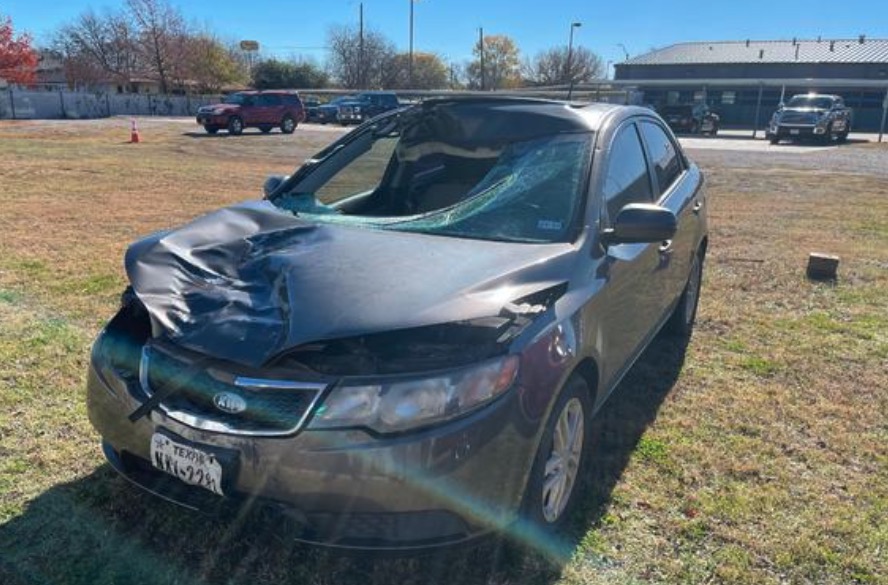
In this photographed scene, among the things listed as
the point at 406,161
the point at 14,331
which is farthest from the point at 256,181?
the point at 406,161

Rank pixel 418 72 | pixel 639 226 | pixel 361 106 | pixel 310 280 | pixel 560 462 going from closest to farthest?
pixel 310 280 → pixel 560 462 → pixel 639 226 → pixel 361 106 → pixel 418 72

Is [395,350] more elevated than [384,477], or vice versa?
[395,350]

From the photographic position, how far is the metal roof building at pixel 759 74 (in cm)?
4634

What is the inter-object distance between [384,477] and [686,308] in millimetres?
3539

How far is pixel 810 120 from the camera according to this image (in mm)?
30031

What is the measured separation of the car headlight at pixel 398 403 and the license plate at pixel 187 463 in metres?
0.36

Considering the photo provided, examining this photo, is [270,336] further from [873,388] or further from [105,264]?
[105,264]

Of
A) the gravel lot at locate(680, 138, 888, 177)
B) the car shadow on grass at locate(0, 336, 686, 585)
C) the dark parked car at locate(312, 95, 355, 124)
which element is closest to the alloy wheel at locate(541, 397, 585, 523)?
the car shadow on grass at locate(0, 336, 686, 585)

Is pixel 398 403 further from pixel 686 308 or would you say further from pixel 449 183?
pixel 686 308

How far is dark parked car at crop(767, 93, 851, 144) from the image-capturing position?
3000 centimetres

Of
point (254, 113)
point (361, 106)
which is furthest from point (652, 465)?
point (361, 106)

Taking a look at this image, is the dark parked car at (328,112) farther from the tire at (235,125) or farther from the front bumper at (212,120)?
the front bumper at (212,120)

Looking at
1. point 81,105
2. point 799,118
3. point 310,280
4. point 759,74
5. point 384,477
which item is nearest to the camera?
point 384,477

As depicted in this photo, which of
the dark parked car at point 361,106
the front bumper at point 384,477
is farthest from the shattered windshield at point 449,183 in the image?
the dark parked car at point 361,106
